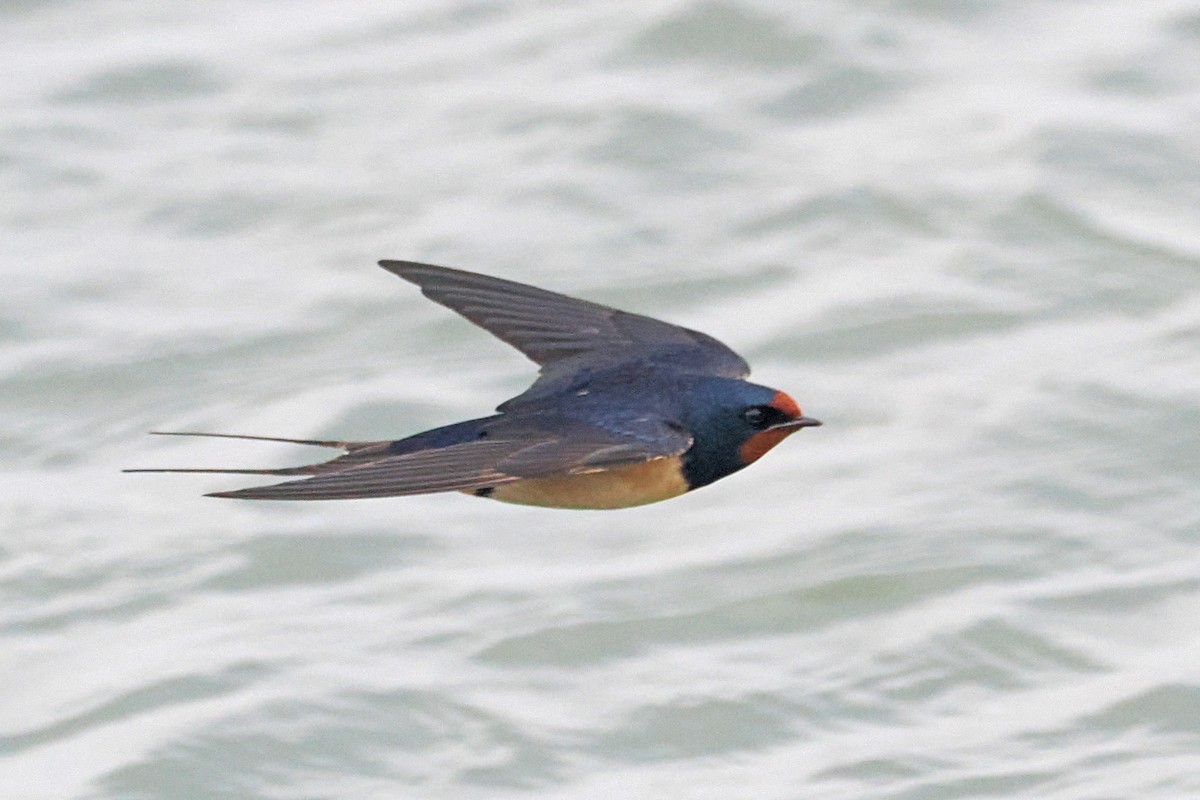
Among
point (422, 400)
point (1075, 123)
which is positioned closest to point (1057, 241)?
point (1075, 123)

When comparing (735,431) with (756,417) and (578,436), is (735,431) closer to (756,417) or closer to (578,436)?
(756,417)

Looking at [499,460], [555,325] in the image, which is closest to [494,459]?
[499,460]

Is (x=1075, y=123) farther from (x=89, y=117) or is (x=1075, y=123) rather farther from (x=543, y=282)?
(x=89, y=117)

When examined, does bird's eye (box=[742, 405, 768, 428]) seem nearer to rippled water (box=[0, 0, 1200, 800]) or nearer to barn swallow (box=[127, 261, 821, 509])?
barn swallow (box=[127, 261, 821, 509])

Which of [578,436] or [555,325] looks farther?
[555,325]

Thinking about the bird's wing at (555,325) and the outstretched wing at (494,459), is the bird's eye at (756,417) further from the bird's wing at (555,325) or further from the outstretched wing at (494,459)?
the bird's wing at (555,325)
